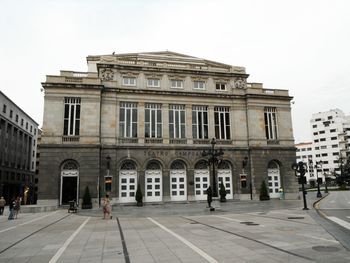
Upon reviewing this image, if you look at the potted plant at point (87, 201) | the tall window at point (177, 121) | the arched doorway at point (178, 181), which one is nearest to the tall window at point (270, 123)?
the tall window at point (177, 121)

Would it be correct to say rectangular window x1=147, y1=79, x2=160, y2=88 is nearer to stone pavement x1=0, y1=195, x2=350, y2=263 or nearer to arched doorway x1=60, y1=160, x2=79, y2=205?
arched doorway x1=60, y1=160, x2=79, y2=205

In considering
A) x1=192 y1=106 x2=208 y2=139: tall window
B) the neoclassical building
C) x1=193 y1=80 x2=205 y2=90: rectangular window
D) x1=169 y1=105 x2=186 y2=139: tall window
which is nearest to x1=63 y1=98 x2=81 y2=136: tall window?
the neoclassical building

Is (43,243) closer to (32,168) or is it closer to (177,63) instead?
(177,63)

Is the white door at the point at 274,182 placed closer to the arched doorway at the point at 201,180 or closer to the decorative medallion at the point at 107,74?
the arched doorway at the point at 201,180

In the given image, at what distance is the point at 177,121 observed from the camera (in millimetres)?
37188

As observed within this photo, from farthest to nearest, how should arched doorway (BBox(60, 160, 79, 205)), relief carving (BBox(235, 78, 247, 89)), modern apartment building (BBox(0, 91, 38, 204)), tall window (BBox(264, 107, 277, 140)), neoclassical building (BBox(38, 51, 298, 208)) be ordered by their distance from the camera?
modern apartment building (BBox(0, 91, 38, 204)), relief carving (BBox(235, 78, 247, 89)), tall window (BBox(264, 107, 277, 140)), neoclassical building (BBox(38, 51, 298, 208)), arched doorway (BBox(60, 160, 79, 205))

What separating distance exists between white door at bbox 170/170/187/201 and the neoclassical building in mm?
118

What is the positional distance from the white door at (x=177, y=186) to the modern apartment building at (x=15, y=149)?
2835cm

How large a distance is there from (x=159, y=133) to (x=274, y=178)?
→ 622 inches

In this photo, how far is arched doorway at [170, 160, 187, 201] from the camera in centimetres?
3575

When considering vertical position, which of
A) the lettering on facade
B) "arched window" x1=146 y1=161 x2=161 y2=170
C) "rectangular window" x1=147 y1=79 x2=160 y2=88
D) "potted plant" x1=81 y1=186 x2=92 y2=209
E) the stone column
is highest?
"rectangular window" x1=147 y1=79 x2=160 y2=88

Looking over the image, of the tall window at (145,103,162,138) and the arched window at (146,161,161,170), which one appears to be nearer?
the arched window at (146,161,161,170)

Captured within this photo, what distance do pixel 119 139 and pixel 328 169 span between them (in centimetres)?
10233

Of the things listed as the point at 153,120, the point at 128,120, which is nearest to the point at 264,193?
the point at 153,120
